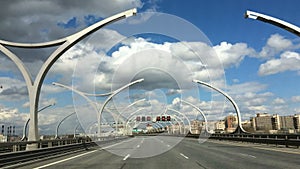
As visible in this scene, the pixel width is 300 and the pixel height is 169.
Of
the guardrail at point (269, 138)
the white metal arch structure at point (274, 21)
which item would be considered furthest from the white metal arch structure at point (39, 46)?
the guardrail at point (269, 138)

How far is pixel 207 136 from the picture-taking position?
60.7 meters

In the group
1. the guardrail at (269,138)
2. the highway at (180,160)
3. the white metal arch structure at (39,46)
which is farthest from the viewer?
the guardrail at (269,138)

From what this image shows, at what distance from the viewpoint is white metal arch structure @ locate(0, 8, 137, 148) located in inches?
828

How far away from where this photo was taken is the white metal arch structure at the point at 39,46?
21.0 m

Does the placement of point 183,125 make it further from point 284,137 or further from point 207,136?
point 284,137

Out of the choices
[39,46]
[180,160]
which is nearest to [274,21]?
[180,160]

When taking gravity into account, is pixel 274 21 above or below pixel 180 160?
above

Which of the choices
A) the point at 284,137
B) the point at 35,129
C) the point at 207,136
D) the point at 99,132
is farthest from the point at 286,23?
the point at 207,136

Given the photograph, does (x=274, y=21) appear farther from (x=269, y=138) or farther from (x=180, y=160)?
(x=269, y=138)

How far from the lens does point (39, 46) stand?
22.9 metres

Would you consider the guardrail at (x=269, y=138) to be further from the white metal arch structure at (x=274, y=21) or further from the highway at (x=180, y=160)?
the white metal arch structure at (x=274, y=21)

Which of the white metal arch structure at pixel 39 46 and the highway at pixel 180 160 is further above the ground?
the white metal arch structure at pixel 39 46

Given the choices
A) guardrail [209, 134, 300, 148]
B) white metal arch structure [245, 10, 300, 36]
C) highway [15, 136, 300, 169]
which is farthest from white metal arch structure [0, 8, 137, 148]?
guardrail [209, 134, 300, 148]

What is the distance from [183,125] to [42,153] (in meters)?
79.2
